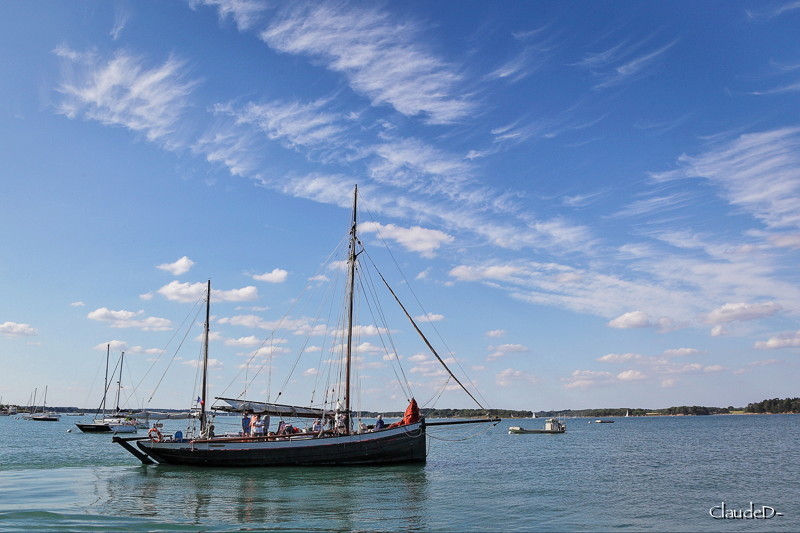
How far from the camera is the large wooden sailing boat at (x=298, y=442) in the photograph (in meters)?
41.2

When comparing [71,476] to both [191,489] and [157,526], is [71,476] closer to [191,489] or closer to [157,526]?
[191,489]

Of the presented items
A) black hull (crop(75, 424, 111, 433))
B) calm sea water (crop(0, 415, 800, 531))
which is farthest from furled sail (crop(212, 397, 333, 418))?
black hull (crop(75, 424, 111, 433))

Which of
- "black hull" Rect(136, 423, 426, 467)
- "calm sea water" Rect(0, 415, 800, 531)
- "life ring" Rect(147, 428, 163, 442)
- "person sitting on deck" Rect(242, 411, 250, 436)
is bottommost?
"calm sea water" Rect(0, 415, 800, 531)

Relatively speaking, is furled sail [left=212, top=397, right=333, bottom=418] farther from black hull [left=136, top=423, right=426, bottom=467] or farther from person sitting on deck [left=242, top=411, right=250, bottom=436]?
black hull [left=136, top=423, right=426, bottom=467]

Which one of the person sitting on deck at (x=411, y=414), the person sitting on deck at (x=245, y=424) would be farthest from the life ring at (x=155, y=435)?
the person sitting on deck at (x=411, y=414)

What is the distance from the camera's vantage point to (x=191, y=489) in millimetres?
32344

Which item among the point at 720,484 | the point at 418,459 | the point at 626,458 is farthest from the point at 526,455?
the point at 720,484

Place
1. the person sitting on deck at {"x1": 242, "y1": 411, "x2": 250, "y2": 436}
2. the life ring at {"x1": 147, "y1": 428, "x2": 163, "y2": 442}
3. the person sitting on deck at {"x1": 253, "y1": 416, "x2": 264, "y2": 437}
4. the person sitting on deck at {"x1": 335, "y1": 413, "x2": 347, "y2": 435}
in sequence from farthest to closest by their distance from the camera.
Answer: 1. the person sitting on deck at {"x1": 242, "y1": 411, "x2": 250, "y2": 436}
2. the person sitting on deck at {"x1": 253, "y1": 416, "x2": 264, "y2": 437}
3. the life ring at {"x1": 147, "y1": 428, "x2": 163, "y2": 442}
4. the person sitting on deck at {"x1": 335, "y1": 413, "x2": 347, "y2": 435}

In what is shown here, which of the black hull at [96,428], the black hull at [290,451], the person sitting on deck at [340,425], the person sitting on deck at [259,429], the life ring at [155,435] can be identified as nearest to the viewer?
the black hull at [290,451]

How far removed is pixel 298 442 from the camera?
41.1 metres

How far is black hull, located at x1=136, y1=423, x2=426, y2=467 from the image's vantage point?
4109cm

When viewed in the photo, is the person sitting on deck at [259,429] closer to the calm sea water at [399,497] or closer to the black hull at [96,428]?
the calm sea water at [399,497]

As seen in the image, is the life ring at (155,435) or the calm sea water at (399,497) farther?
the life ring at (155,435)

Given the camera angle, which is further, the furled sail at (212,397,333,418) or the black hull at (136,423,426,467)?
the furled sail at (212,397,333,418)
